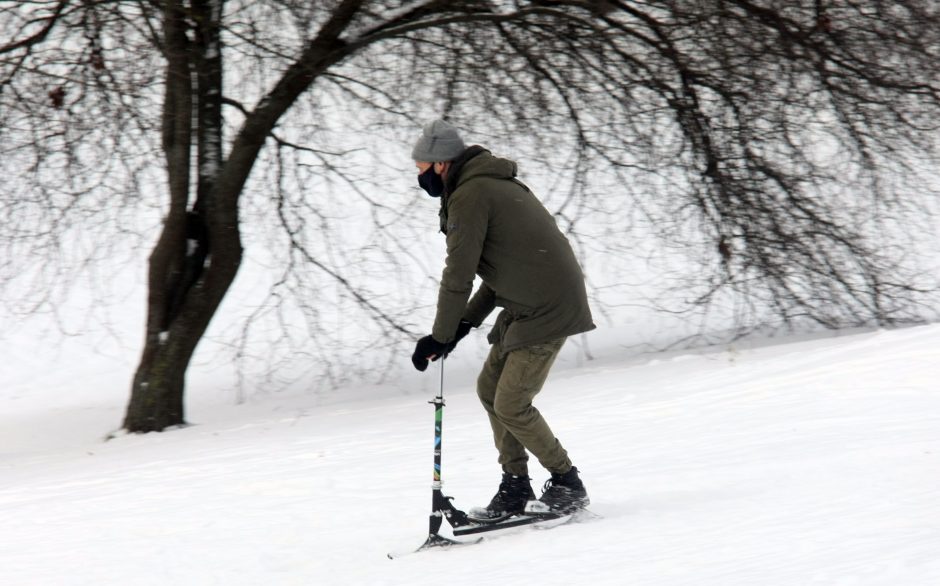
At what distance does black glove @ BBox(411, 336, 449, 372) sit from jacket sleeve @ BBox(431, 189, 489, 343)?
0.10 feet

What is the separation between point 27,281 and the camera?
59.9 ft

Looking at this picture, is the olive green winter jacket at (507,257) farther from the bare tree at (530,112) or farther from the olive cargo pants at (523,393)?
the bare tree at (530,112)

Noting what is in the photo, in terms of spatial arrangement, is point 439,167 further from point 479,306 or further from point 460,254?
point 479,306

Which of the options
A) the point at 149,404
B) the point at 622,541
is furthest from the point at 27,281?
the point at 622,541

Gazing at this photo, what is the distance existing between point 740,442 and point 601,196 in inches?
161

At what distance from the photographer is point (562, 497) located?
5012 mm

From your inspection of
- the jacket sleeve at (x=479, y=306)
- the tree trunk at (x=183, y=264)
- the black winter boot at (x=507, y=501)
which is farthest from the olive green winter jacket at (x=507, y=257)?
the tree trunk at (x=183, y=264)

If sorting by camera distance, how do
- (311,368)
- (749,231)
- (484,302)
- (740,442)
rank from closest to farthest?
1. (484,302)
2. (740,442)
3. (749,231)
4. (311,368)

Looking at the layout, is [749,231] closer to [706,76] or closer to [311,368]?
[706,76]

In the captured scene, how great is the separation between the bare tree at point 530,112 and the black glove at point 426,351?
415cm

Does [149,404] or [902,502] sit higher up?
[149,404]

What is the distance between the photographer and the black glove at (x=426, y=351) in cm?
471

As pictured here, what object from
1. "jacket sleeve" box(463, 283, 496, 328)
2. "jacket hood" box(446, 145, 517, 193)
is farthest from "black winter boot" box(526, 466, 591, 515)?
"jacket hood" box(446, 145, 517, 193)

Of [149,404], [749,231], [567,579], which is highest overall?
[749,231]
